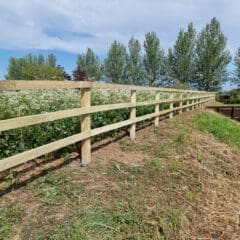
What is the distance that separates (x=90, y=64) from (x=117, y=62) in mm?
7093

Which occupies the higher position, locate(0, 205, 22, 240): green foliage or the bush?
the bush

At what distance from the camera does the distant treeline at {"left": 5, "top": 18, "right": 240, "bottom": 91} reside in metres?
52.5

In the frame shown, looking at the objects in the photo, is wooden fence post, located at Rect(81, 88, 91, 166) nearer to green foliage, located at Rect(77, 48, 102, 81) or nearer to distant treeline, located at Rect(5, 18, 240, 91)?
distant treeline, located at Rect(5, 18, 240, 91)

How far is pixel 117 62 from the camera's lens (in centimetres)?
6188

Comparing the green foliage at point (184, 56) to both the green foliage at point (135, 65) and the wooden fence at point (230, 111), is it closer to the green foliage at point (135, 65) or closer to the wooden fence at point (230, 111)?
the green foliage at point (135, 65)

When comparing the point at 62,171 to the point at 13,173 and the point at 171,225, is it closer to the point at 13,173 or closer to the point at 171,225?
the point at 13,173

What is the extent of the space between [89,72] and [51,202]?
6361 cm

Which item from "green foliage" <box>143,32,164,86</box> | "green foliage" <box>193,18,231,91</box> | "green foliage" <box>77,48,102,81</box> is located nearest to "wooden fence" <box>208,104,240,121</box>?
"green foliage" <box>193,18,231,91</box>

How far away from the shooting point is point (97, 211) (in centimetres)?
400

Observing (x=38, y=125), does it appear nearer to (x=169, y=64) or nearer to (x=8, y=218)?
(x=8, y=218)

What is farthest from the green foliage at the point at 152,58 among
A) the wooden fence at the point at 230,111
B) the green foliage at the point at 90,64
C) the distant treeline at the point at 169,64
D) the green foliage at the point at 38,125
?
the green foliage at the point at 38,125

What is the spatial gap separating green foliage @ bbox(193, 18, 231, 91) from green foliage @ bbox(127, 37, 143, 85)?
1020 cm

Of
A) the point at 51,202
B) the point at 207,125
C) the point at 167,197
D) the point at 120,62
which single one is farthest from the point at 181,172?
the point at 120,62

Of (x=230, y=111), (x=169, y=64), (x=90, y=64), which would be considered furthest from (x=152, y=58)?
(x=230, y=111)
